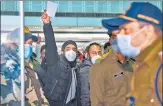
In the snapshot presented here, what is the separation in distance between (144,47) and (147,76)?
178 millimetres

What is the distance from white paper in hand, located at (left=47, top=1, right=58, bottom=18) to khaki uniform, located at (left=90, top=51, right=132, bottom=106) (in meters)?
0.58

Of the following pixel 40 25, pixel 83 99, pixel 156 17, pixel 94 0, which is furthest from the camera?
pixel 83 99

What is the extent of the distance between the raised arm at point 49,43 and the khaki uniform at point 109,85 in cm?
55

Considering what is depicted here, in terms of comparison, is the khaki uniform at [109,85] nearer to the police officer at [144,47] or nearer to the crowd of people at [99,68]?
the crowd of people at [99,68]

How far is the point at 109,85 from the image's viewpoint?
190 inches

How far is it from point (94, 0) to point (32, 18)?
23.9 inches

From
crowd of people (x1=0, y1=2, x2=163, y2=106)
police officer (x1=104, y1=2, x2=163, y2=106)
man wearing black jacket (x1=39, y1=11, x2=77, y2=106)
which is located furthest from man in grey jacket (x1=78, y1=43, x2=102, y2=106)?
police officer (x1=104, y1=2, x2=163, y2=106)

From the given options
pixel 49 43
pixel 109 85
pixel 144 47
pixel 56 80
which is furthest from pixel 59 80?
pixel 144 47

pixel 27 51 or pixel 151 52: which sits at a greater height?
pixel 151 52

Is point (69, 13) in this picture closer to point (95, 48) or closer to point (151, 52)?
point (95, 48)

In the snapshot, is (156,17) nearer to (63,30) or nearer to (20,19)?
(20,19)

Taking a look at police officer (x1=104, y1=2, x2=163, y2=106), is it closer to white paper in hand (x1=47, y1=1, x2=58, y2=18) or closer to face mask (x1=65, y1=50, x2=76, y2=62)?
white paper in hand (x1=47, y1=1, x2=58, y2=18)

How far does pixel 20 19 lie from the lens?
4.77 meters

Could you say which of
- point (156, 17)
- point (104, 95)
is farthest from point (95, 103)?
point (156, 17)
